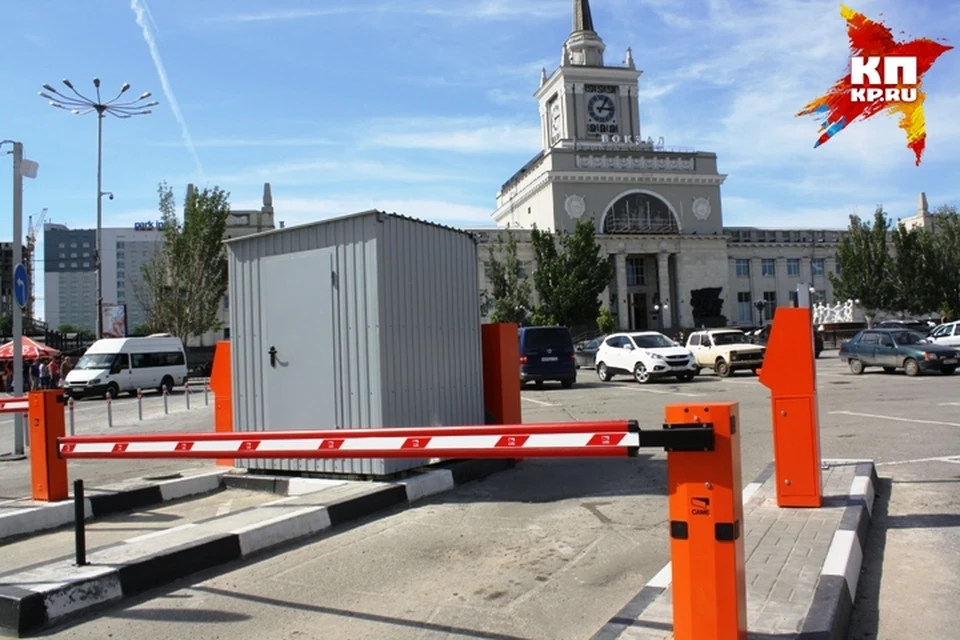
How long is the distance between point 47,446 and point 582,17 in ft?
268

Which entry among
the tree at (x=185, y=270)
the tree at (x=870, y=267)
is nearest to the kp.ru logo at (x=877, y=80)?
the tree at (x=185, y=270)

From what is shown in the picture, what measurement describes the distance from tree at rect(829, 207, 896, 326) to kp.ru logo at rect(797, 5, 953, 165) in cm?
5418

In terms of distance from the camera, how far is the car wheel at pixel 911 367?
23297 mm

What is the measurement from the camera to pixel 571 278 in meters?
57.6

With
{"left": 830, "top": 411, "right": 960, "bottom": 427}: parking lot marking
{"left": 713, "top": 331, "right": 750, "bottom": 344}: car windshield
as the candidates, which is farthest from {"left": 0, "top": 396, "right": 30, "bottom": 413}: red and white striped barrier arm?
{"left": 713, "top": 331, "right": 750, "bottom": 344}: car windshield

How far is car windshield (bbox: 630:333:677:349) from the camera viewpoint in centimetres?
2688

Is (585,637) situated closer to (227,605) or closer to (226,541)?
(227,605)

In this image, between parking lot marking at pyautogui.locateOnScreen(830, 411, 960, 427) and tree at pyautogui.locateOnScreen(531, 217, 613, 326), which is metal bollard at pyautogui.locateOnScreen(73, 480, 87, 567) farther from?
tree at pyautogui.locateOnScreen(531, 217, 613, 326)

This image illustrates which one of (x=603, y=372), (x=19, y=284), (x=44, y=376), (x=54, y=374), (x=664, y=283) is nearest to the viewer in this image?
(x=19, y=284)

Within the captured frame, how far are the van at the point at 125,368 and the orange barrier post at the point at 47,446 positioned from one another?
2393 cm

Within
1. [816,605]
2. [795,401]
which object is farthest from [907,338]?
[816,605]

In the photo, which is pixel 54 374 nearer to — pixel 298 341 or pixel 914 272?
pixel 298 341

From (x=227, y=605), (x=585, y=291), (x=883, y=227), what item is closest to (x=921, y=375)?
(x=227, y=605)

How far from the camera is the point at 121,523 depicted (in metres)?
7.55
